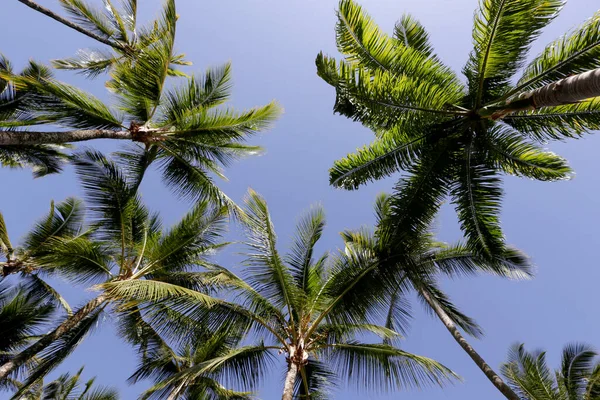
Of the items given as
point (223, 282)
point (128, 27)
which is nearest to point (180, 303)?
point (223, 282)

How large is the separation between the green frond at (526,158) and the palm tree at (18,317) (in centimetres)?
1257

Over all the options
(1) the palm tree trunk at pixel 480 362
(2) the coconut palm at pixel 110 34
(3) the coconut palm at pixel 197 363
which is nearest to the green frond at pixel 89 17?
(2) the coconut palm at pixel 110 34

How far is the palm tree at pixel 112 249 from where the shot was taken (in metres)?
A: 8.41

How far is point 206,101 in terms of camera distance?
32.4 ft

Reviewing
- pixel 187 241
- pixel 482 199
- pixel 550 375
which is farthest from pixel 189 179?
pixel 550 375

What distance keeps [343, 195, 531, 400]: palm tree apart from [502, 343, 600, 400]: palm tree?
1090 mm

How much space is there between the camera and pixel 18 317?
10.1 m

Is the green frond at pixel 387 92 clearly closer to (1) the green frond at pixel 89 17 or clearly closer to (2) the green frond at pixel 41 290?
(1) the green frond at pixel 89 17

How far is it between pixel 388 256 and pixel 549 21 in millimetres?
5244

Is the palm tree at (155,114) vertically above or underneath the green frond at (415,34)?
underneath

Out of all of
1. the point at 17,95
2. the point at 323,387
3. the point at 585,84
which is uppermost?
the point at 17,95

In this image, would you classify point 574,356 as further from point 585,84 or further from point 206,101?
point 206,101

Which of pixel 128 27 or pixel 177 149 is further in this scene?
pixel 177 149

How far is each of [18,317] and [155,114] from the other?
22.1ft
